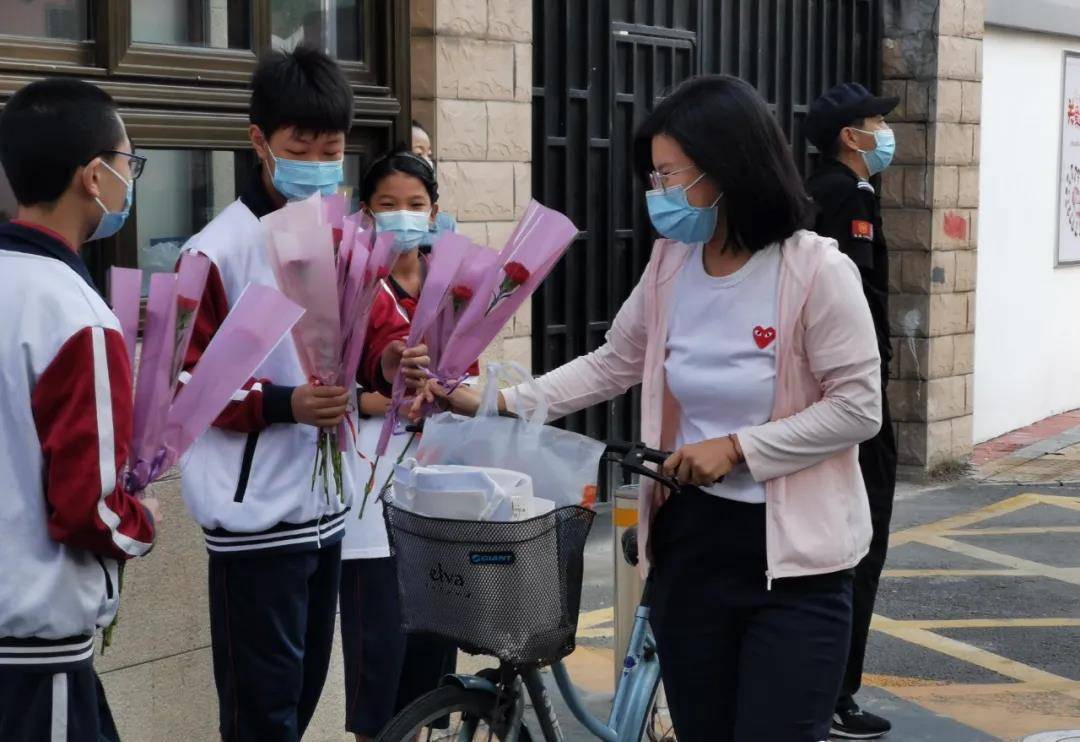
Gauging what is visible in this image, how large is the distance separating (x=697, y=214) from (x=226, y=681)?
63.5 inches

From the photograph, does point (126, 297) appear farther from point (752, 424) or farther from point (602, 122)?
point (602, 122)

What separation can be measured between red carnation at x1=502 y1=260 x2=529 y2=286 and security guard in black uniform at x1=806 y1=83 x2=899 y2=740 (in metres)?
1.91

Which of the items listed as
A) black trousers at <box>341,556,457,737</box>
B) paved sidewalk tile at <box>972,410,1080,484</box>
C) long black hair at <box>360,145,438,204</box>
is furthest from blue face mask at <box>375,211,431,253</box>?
paved sidewalk tile at <box>972,410,1080,484</box>

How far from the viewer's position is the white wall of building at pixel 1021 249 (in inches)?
458

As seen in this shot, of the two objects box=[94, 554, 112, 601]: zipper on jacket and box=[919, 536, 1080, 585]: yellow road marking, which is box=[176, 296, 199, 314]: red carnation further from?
box=[919, 536, 1080, 585]: yellow road marking

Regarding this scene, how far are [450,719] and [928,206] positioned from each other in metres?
7.41

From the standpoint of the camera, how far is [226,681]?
396 centimetres

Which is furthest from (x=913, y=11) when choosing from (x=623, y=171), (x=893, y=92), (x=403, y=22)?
(x=403, y=22)

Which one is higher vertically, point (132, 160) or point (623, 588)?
point (132, 160)

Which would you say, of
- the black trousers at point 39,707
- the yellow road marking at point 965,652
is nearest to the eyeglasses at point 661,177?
the black trousers at point 39,707

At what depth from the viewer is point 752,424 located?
345cm

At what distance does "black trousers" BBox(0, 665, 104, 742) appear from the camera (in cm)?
294

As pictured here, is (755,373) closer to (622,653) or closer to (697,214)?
(697,214)

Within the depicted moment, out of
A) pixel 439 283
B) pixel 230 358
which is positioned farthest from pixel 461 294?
pixel 230 358
